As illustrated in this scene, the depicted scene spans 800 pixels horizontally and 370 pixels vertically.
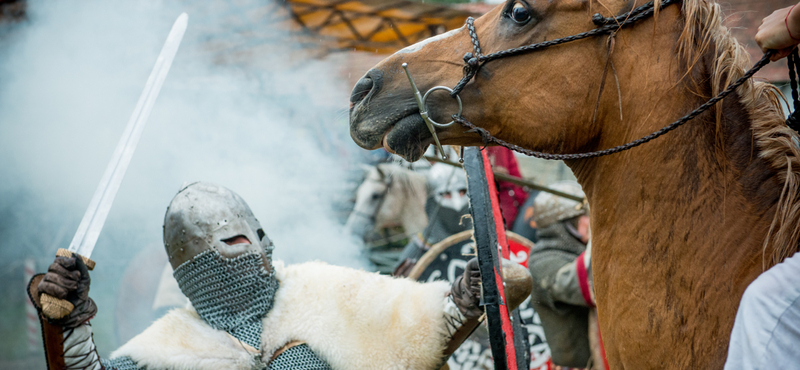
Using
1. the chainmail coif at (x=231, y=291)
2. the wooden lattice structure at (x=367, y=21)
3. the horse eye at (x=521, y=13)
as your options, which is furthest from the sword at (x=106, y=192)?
the wooden lattice structure at (x=367, y=21)

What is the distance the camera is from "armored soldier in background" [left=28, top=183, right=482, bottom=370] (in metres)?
2.15

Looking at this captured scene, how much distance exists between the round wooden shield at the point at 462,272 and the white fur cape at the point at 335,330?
1.47 m

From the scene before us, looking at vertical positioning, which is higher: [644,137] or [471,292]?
[644,137]

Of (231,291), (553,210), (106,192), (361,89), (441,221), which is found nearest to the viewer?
(361,89)

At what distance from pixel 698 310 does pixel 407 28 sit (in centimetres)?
497

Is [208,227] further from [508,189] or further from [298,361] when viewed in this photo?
[508,189]

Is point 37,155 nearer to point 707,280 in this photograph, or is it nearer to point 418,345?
point 418,345

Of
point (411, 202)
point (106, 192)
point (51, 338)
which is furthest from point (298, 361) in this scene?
point (411, 202)

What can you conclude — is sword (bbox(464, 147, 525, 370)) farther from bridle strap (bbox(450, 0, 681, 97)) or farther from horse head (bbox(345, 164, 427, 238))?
horse head (bbox(345, 164, 427, 238))

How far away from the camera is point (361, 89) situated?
1.58 metres

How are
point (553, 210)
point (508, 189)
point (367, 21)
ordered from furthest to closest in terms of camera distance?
point (508, 189) < point (367, 21) < point (553, 210)

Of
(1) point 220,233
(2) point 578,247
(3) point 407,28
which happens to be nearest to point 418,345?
(1) point 220,233

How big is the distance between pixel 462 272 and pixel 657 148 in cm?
275

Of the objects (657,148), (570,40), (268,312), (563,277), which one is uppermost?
(570,40)
